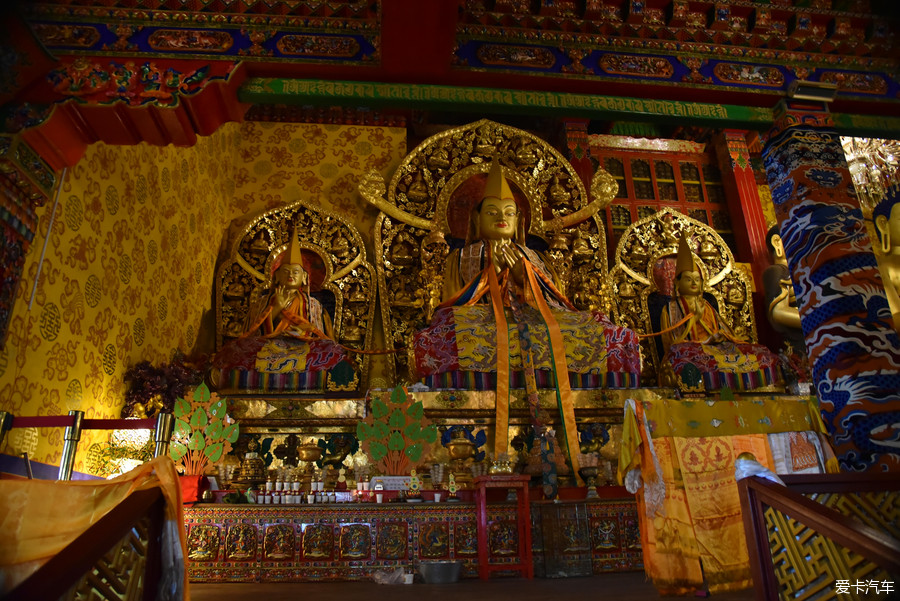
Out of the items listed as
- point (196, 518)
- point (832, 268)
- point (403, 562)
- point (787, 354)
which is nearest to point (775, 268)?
point (787, 354)

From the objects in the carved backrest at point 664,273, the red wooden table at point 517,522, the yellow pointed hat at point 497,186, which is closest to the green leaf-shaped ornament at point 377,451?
the red wooden table at point 517,522

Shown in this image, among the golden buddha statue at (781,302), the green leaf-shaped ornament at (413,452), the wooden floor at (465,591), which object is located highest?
the golden buddha statue at (781,302)

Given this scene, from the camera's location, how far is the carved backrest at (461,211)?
712 cm

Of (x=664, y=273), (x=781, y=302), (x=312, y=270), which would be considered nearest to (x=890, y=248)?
(x=781, y=302)

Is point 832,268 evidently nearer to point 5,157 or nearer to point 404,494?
point 404,494

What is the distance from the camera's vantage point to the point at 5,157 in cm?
333

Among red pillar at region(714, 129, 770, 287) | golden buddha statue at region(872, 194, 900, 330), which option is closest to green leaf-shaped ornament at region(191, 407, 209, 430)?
golden buddha statue at region(872, 194, 900, 330)

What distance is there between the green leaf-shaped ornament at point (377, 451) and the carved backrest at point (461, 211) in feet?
8.45

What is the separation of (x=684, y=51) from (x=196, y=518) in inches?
176

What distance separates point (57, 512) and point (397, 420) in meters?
2.39

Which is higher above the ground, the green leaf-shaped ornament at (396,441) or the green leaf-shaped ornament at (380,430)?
the green leaf-shaped ornament at (380,430)

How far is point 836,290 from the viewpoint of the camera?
3885 mm

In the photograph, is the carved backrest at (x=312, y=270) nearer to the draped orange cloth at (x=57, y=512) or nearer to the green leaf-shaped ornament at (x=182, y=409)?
the green leaf-shaped ornament at (x=182, y=409)

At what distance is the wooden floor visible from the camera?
9.48 ft
